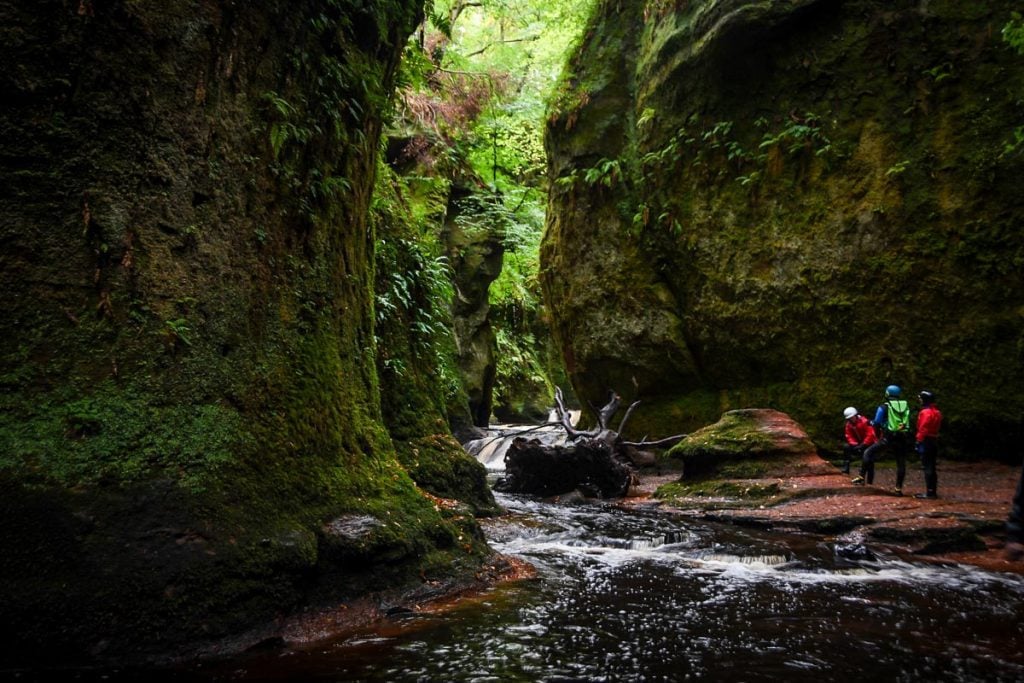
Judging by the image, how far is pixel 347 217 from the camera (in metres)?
5.44

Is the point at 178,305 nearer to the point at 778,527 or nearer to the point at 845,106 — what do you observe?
the point at 778,527

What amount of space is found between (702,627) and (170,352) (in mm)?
3786

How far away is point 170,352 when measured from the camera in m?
3.67

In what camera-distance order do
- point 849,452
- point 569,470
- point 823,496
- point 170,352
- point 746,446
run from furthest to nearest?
point 569,470 < point 849,452 < point 746,446 < point 823,496 < point 170,352

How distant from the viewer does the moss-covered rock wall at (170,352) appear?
307cm

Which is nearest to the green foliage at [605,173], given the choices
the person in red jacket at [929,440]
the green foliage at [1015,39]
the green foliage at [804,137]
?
the green foliage at [804,137]

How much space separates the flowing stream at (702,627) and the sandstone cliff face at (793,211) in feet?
21.4

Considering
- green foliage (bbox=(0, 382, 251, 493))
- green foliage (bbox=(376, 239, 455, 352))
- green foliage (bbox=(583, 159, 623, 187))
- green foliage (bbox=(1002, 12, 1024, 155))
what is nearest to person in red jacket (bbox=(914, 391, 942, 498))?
green foliage (bbox=(1002, 12, 1024, 155))

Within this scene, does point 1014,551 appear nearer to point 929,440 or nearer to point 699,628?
point 699,628

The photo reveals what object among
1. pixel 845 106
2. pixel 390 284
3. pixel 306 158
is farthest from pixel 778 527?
pixel 845 106

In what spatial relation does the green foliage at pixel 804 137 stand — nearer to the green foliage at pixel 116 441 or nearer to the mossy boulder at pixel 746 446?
the mossy boulder at pixel 746 446

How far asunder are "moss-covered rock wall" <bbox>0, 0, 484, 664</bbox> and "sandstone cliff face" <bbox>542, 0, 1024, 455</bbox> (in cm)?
1020

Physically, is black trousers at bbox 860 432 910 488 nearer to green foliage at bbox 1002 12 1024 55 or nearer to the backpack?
the backpack

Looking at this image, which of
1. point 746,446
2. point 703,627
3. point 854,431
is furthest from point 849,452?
point 703,627
